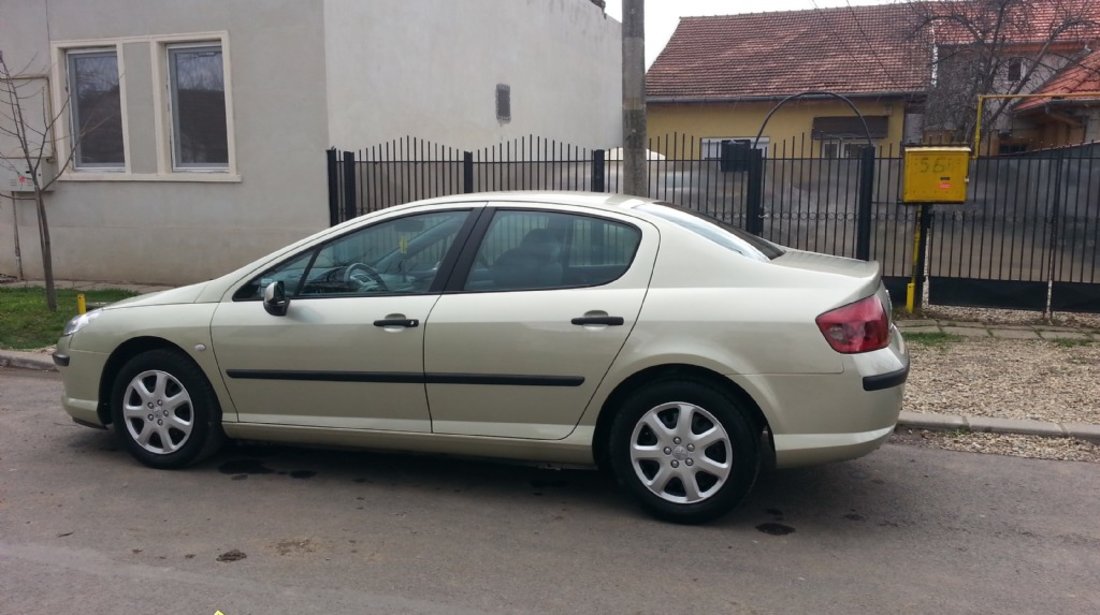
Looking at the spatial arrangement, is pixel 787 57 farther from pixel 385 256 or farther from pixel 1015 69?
pixel 385 256

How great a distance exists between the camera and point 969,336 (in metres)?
8.88

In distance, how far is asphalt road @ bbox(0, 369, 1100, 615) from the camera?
12.3ft

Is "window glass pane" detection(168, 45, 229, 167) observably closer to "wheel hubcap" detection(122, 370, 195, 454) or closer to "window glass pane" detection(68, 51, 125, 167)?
"window glass pane" detection(68, 51, 125, 167)

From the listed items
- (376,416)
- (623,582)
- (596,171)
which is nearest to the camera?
(623,582)

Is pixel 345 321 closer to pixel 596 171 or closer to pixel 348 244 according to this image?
pixel 348 244

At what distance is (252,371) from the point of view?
5059 millimetres

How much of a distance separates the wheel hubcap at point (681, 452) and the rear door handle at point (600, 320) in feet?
1.46

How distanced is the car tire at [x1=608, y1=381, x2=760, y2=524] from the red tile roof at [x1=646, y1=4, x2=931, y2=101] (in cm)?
1858

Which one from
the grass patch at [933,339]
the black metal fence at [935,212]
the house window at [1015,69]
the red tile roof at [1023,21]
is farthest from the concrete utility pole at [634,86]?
the house window at [1015,69]

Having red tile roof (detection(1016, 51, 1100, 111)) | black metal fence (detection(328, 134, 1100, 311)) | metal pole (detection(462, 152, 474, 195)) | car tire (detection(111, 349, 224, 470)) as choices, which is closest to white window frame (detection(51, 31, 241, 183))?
metal pole (detection(462, 152, 474, 195))

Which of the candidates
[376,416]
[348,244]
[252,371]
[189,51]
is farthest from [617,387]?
[189,51]

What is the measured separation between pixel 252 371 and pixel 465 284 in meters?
1.31

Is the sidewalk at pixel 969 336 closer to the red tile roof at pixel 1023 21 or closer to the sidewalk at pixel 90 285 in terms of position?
the sidewalk at pixel 90 285

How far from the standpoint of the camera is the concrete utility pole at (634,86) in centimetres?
759
